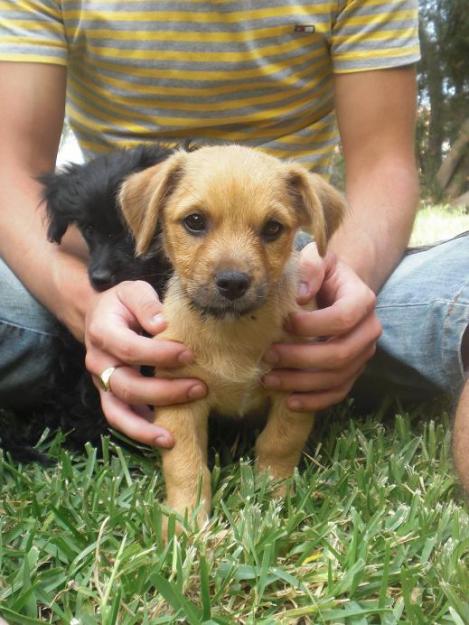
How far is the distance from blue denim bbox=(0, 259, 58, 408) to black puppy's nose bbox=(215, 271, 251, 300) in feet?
3.63

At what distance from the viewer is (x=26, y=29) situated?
9.00 ft

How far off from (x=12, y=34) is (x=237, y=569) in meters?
2.17

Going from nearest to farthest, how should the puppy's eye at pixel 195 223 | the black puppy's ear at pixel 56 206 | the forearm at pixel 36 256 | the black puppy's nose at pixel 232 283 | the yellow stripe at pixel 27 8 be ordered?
1. the black puppy's nose at pixel 232 283
2. the puppy's eye at pixel 195 223
3. the forearm at pixel 36 256
4. the black puppy's ear at pixel 56 206
5. the yellow stripe at pixel 27 8

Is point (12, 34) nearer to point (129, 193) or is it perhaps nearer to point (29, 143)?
point (29, 143)

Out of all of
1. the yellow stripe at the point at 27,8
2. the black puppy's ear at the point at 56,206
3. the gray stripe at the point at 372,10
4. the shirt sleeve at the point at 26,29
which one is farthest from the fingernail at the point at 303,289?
the yellow stripe at the point at 27,8

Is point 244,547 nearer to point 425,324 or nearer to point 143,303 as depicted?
point 143,303

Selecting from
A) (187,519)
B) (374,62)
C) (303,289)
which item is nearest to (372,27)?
(374,62)

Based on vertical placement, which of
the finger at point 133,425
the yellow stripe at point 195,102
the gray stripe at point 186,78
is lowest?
the finger at point 133,425

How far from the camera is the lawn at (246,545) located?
5.03ft

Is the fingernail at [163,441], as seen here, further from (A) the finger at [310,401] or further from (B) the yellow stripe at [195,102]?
(B) the yellow stripe at [195,102]

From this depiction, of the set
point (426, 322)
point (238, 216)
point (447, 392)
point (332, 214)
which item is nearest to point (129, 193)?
point (238, 216)

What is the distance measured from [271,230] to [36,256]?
110cm

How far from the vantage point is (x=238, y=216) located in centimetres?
189

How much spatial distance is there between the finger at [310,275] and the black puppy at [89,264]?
18.4 inches
